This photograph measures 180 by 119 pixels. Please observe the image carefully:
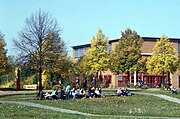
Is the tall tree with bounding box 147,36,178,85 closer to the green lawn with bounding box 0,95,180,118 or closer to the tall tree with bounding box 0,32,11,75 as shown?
the tall tree with bounding box 0,32,11,75

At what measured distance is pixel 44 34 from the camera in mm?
49219

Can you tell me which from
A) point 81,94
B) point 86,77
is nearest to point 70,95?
point 81,94

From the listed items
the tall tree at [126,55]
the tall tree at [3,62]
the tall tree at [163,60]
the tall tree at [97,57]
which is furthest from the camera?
the tall tree at [126,55]

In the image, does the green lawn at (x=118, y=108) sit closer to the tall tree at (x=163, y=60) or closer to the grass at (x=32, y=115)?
the grass at (x=32, y=115)

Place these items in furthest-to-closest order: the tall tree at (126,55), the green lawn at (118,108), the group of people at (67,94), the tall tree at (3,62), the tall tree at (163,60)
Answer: the tall tree at (126,55) → the tall tree at (163,60) → the tall tree at (3,62) → the group of people at (67,94) → the green lawn at (118,108)

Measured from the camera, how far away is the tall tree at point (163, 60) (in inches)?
2534

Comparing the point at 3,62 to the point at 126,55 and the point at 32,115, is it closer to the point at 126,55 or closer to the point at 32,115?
the point at 126,55

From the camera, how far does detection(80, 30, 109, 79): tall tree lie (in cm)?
6550

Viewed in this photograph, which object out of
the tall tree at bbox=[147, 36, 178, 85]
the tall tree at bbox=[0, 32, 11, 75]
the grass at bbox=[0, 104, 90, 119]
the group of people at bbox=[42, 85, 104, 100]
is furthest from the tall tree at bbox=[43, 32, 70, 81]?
the grass at bbox=[0, 104, 90, 119]

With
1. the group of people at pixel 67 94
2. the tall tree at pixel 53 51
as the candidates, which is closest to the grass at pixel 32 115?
the group of people at pixel 67 94

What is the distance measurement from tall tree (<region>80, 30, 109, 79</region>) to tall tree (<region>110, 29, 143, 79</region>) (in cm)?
204

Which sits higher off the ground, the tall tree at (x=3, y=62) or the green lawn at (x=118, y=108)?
the tall tree at (x=3, y=62)

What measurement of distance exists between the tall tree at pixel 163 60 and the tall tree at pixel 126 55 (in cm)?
254

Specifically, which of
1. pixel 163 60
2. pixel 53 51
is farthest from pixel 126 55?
pixel 53 51
